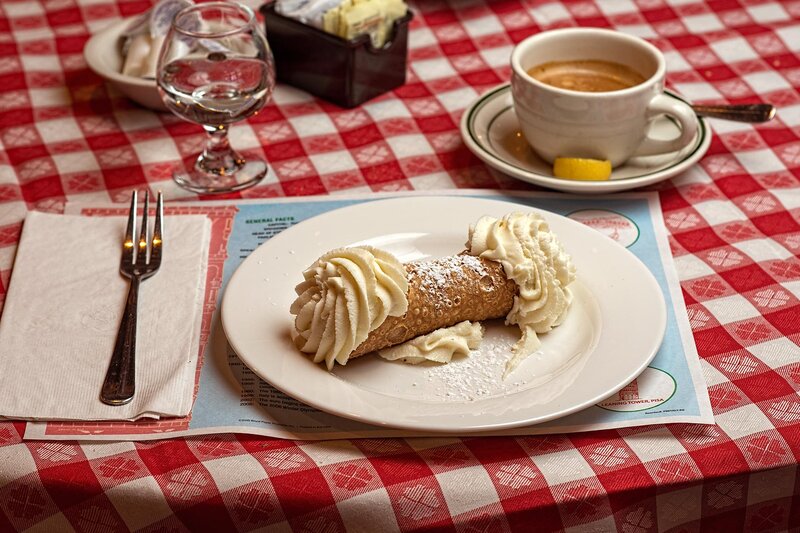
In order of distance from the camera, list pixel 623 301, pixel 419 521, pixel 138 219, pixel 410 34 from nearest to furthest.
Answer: pixel 419 521, pixel 623 301, pixel 138 219, pixel 410 34

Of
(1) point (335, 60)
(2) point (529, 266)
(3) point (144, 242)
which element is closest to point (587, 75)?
(1) point (335, 60)

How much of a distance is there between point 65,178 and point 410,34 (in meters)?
0.78

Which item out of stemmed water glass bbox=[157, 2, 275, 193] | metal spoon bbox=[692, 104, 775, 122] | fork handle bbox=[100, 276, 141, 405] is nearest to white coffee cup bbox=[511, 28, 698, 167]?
metal spoon bbox=[692, 104, 775, 122]

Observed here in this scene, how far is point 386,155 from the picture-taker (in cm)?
156

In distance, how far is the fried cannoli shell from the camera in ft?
3.57

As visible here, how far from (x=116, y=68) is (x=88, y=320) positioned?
657mm

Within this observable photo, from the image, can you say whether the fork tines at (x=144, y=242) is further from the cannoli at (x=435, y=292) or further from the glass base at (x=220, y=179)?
the cannoli at (x=435, y=292)

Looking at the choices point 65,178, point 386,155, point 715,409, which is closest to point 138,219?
point 65,178

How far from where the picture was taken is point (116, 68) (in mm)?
1652

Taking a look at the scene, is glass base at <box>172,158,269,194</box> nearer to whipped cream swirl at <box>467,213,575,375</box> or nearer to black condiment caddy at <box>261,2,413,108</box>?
black condiment caddy at <box>261,2,413,108</box>

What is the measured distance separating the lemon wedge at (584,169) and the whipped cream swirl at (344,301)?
44cm

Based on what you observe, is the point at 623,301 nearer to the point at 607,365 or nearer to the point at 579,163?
the point at 607,365

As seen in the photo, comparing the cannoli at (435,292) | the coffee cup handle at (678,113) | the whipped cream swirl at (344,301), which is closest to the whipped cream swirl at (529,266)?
the cannoli at (435,292)

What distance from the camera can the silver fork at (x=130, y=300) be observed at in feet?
3.44
